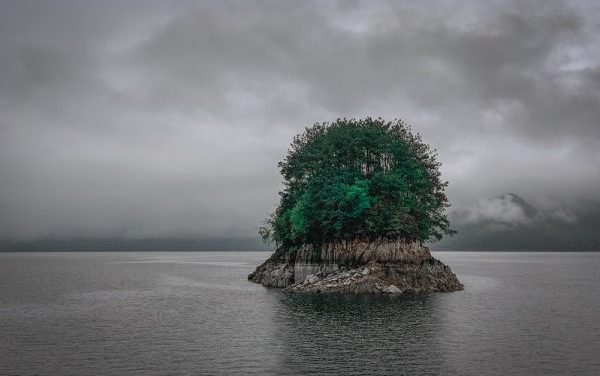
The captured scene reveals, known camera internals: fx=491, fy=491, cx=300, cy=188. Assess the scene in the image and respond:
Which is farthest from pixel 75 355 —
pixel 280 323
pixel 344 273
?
pixel 344 273

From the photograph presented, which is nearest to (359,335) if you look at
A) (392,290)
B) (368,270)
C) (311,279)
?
(392,290)

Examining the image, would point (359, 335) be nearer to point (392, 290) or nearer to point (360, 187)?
point (392, 290)

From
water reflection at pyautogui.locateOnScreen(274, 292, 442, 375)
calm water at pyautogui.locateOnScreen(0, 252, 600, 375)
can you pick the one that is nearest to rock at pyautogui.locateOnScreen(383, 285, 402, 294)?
calm water at pyautogui.locateOnScreen(0, 252, 600, 375)

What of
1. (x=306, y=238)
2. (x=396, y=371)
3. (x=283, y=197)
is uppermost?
(x=283, y=197)

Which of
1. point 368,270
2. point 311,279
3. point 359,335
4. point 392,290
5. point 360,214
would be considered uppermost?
point 360,214

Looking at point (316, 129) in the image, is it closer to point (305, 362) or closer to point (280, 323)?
point (280, 323)

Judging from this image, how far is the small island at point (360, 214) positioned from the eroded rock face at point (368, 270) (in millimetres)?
209

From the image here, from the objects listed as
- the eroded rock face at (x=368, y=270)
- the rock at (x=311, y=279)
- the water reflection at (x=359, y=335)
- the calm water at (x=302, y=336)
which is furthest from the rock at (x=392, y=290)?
the rock at (x=311, y=279)

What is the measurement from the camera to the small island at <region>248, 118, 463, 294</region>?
103 meters

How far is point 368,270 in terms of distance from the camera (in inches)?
3967

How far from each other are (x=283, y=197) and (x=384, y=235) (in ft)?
97.7

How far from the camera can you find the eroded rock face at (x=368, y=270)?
99.1m

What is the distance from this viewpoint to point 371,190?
110875mm

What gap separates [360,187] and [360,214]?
597cm
